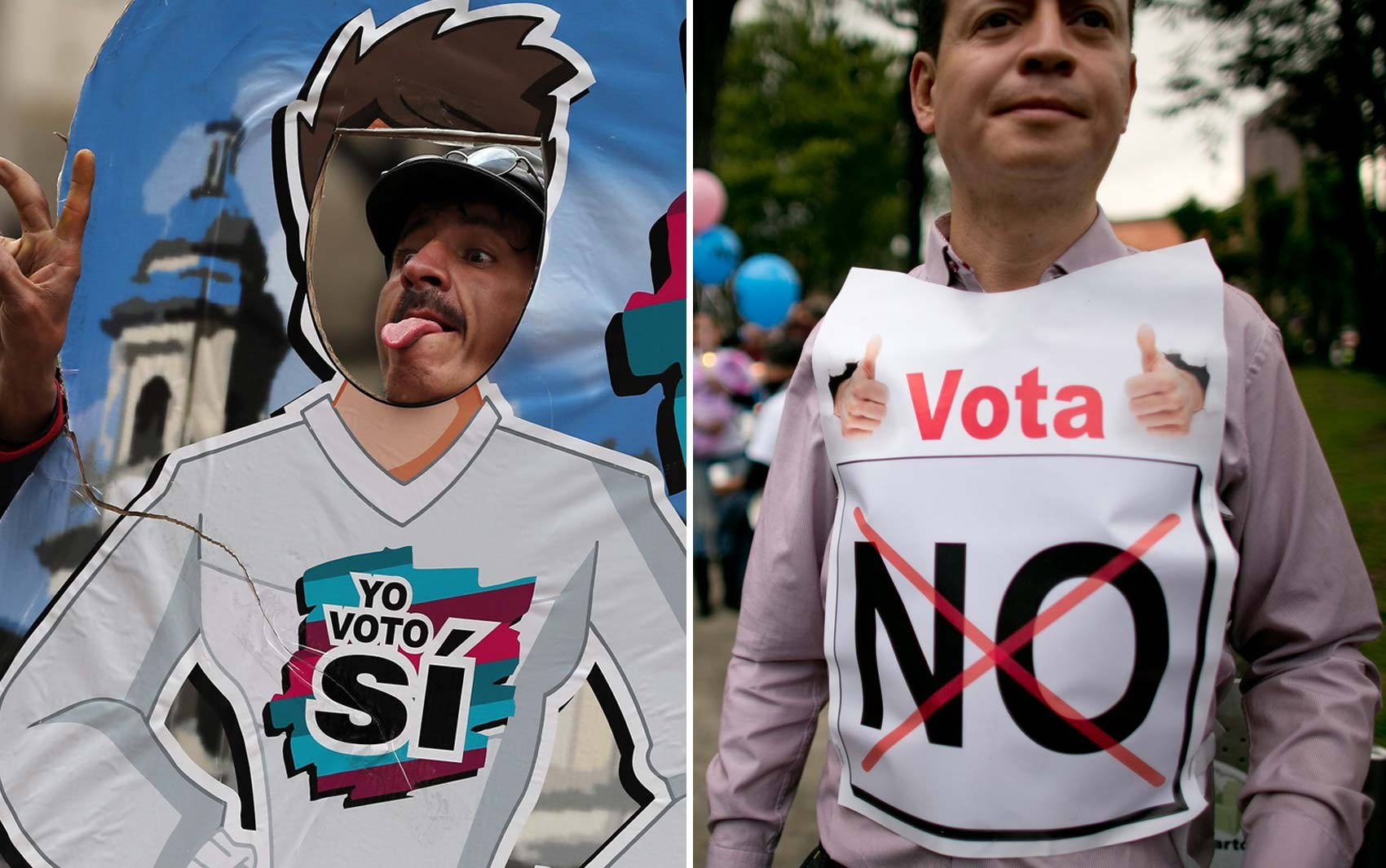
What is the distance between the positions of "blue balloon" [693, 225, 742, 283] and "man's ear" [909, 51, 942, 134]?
7601 millimetres

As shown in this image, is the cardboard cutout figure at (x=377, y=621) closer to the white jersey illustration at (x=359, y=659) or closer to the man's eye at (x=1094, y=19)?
the white jersey illustration at (x=359, y=659)

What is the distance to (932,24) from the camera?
146cm

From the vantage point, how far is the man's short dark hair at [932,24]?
1398 millimetres

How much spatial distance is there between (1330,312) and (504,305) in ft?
15.5

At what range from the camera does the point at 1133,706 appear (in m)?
1.24

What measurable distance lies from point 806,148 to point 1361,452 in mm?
27235

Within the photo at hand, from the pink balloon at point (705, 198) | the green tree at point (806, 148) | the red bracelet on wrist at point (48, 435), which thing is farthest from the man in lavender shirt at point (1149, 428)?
the green tree at point (806, 148)

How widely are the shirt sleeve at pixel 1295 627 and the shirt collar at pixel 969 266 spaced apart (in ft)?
0.66

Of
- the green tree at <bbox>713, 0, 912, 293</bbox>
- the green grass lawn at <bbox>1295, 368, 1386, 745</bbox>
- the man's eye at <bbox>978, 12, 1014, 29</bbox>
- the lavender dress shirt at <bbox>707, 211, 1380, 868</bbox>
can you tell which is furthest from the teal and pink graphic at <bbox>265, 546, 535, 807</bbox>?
the green tree at <bbox>713, 0, 912, 293</bbox>

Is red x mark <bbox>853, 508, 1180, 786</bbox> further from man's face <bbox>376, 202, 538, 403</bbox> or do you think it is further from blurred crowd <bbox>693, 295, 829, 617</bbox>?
blurred crowd <bbox>693, 295, 829, 617</bbox>

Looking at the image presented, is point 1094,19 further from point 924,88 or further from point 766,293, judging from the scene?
point 766,293

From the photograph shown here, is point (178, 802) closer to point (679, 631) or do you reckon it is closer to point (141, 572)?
point (141, 572)

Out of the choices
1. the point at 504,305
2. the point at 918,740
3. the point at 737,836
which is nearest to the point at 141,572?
the point at 504,305

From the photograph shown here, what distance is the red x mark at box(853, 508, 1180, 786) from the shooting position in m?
1.25
